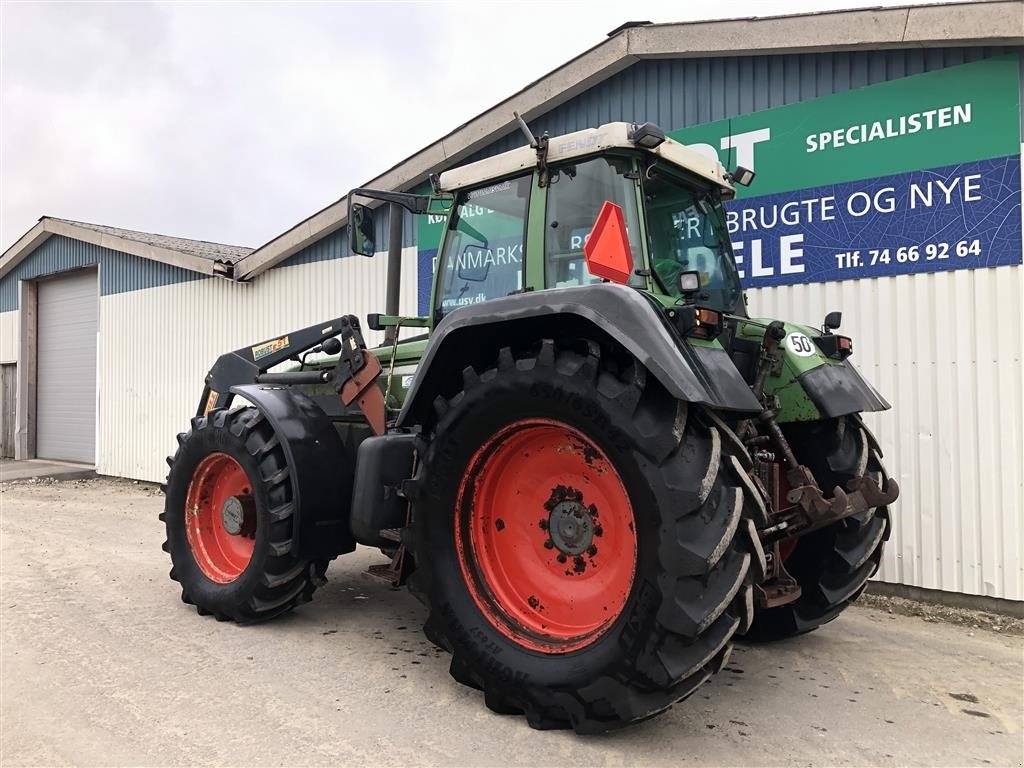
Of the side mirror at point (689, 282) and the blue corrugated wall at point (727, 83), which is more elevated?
the blue corrugated wall at point (727, 83)

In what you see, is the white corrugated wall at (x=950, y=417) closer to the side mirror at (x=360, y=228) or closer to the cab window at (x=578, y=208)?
the cab window at (x=578, y=208)

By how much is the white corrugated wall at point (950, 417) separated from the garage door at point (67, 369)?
45.9ft

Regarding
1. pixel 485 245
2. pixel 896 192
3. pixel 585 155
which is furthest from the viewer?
pixel 896 192

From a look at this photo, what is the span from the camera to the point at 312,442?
4613mm

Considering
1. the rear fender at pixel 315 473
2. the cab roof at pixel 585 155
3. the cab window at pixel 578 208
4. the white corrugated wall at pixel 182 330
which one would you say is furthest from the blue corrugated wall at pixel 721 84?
the rear fender at pixel 315 473

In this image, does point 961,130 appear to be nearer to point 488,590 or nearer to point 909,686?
point 909,686

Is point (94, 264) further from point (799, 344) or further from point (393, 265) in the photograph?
point (799, 344)

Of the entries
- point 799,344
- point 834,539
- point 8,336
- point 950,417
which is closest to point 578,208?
point 799,344

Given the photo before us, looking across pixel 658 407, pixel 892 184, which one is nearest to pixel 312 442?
pixel 658 407

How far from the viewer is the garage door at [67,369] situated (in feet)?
47.6

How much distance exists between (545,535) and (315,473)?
1759mm

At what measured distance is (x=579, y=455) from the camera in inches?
129

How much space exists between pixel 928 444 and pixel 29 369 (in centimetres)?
1724

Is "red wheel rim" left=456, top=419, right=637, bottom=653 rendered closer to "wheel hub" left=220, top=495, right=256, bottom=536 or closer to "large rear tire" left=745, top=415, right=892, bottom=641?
"large rear tire" left=745, top=415, right=892, bottom=641
